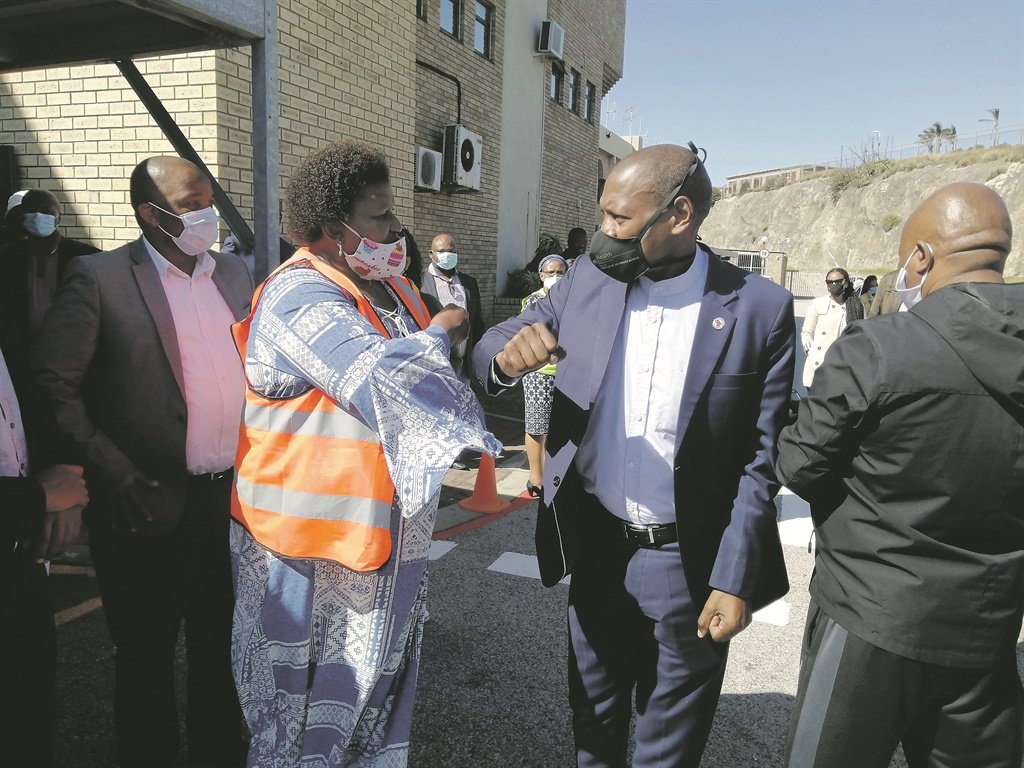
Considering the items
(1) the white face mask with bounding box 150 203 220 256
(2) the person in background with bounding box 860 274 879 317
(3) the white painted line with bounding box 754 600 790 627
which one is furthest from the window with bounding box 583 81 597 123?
(1) the white face mask with bounding box 150 203 220 256

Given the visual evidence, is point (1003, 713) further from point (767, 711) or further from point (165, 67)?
point (165, 67)

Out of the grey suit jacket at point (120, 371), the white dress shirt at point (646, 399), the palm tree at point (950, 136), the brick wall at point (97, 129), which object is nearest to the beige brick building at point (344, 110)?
the brick wall at point (97, 129)

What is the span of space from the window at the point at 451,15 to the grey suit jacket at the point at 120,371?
9.54 m

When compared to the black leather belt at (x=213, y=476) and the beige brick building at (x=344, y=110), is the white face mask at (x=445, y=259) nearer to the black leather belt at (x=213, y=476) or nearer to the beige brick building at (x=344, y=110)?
the beige brick building at (x=344, y=110)

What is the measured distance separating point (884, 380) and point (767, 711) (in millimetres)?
2076

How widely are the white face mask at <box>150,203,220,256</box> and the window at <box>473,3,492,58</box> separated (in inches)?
398

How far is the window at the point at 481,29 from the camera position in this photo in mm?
11453

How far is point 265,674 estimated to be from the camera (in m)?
1.95

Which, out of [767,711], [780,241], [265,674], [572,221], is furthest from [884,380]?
[780,241]

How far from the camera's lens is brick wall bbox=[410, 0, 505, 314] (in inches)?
393

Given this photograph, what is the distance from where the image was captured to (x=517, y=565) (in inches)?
179

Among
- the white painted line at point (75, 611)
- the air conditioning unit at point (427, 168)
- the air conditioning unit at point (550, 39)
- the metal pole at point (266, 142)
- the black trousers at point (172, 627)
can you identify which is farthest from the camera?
the air conditioning unit at point (550, 39)

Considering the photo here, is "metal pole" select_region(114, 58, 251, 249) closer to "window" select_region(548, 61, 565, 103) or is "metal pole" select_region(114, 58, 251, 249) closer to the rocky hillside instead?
"window" select_region(548, 61, 565, 103)

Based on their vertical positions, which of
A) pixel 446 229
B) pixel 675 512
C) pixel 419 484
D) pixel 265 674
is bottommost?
pixel 265 674
